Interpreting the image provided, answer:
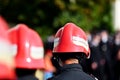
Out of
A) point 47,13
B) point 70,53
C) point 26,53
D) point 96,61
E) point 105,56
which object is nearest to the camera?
point 70,53

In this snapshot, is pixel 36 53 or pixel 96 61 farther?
pixel 96 61

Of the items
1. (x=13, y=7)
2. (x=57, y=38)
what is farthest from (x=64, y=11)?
(x=57, y=38)

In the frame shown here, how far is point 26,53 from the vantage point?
4.82 meters

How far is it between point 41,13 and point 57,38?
14331 mm

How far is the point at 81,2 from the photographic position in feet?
62.4

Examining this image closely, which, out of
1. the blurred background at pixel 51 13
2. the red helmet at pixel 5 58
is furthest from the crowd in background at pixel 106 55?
the red helmet at pixel 5 58

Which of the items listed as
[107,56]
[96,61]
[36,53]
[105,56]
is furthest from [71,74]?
[107,56]

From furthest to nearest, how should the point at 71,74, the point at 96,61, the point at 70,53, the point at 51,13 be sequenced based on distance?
the point at 51,13 → the point at 96,61 → the point at 70,53 → the point at 71,74

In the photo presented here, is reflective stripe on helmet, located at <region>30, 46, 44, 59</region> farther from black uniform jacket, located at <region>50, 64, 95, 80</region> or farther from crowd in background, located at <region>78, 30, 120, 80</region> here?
crowd in background, located at <region>78, 30, 120, 80</region>

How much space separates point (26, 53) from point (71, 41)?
0.39 m

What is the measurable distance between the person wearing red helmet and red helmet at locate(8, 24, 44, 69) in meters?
0.17

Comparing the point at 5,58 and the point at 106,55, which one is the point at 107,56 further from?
the point at 5,58

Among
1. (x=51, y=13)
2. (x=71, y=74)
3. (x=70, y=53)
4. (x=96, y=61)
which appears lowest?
(x=96, y=61)

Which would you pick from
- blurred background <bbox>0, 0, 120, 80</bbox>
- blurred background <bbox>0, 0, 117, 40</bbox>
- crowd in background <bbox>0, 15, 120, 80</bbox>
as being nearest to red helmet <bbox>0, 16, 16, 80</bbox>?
crowd in background <bbox>0, 15, 120, 80</bbox>
